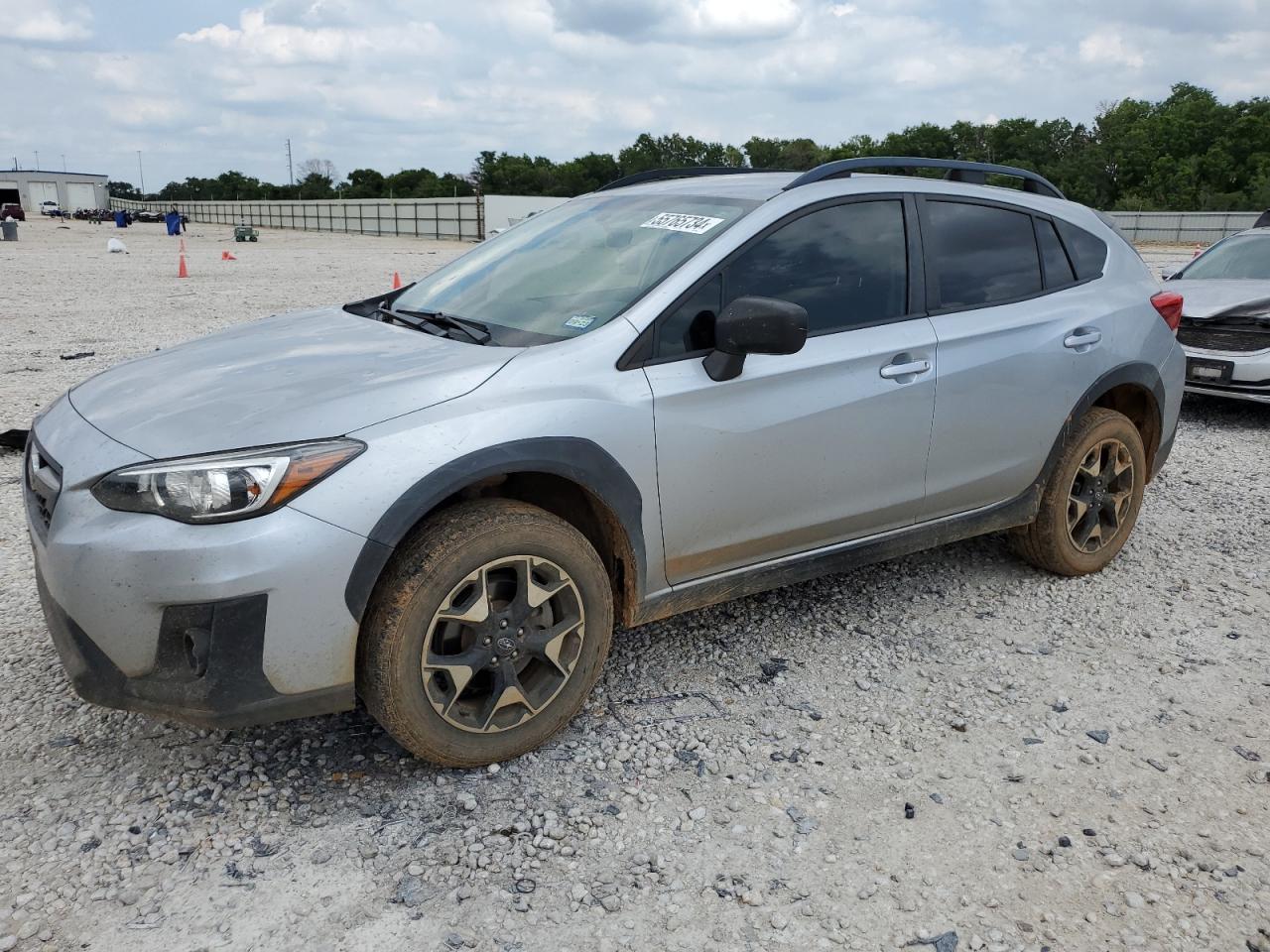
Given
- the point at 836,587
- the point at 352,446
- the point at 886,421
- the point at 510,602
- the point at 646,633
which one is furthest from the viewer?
the point at 836,587

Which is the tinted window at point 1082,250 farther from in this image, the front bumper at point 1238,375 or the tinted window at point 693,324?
the front bumper at point 1238,375

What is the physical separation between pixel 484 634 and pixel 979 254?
2618mm

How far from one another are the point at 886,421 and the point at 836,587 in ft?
3.82

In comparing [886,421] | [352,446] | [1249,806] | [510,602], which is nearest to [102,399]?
[352,446]

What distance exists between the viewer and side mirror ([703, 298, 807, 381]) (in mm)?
3119

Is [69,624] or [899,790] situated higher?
[69,624]

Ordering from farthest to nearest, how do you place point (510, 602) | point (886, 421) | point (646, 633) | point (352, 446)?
point (646, 633)
point (886, 421)
point (510, 602)
point (352, 446)

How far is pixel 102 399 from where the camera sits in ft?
10.5

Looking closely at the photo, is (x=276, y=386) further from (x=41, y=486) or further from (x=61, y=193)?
(x=61, y=193)

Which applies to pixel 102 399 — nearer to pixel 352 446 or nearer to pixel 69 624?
pixel 69 624

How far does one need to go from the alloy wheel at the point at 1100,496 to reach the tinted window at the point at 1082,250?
30.3 inches

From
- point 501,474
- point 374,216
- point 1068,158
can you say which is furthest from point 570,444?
point 1068,158

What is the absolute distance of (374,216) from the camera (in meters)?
67.4

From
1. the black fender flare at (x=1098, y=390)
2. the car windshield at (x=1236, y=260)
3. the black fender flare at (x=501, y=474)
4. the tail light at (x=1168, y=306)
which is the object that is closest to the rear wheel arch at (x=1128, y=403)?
the black fender flare at (x=1098, y=390)
